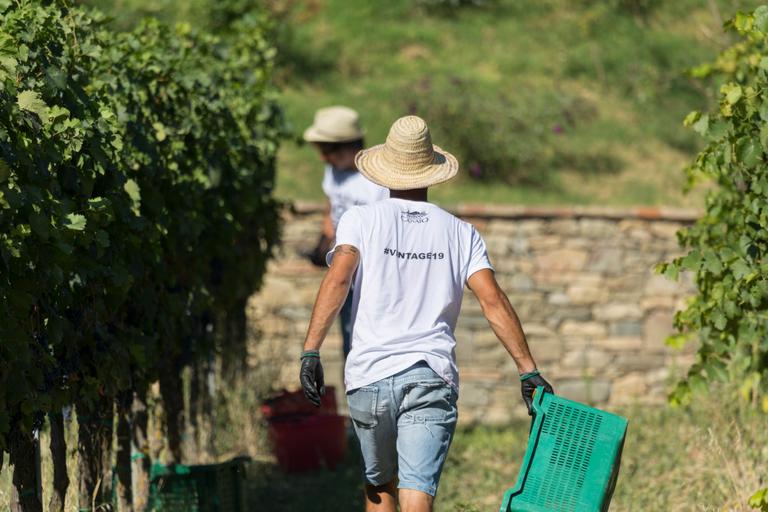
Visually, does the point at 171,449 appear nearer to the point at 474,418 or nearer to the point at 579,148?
the point at 474,418

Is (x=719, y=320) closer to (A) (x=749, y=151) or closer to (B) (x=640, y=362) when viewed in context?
(A) (x=749, y=151)

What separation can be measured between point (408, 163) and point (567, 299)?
568 cm

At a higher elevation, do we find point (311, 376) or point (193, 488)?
point (311, 376)

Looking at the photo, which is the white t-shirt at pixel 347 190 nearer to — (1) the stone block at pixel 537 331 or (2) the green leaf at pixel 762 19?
(2) the green leaf at pixel 762 19

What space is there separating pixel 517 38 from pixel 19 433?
12.1 m

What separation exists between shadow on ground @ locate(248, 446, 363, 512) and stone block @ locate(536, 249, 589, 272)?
284cm

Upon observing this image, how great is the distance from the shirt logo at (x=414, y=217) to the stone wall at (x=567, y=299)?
211 inches

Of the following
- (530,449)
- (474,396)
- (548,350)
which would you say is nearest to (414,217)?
(530,449)

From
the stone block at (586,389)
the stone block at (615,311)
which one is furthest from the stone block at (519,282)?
the stone block at (586,389)

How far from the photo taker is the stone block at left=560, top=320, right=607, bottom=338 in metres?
9.55

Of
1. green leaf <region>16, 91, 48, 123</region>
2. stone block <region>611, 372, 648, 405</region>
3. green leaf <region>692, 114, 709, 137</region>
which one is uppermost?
green leaf <region>16, 91, 48, 123</region>

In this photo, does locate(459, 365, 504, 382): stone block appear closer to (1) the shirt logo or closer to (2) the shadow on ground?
(2) the shadow on ground

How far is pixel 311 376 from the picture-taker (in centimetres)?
390

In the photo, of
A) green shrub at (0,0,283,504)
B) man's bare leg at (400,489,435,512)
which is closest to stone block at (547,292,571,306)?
green shrub at (0,0,283,504)
